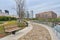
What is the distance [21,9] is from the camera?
30.4 m

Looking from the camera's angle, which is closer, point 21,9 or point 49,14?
A: point 21,9

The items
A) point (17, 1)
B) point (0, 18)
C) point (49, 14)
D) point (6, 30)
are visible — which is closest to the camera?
point (6, 30)

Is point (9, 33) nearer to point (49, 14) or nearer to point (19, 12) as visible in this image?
point (19, 12)

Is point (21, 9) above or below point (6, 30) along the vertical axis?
above

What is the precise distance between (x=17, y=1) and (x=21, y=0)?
80 cm

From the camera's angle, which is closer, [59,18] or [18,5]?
[18,5]

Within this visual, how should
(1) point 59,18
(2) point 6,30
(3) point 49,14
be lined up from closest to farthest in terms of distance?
(2) point 6,30, (1) point 59,18, (3) point 49,14

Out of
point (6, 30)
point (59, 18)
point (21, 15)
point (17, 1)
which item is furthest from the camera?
point (59, 18)

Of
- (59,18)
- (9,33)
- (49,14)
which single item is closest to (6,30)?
(9,33)

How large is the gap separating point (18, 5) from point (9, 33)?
1656cm

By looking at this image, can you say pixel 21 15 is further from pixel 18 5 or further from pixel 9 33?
pixel 9 33

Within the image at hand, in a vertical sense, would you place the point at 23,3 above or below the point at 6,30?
above

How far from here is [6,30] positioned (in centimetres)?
1280

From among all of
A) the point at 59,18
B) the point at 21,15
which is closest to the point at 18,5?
the point at 21,15
